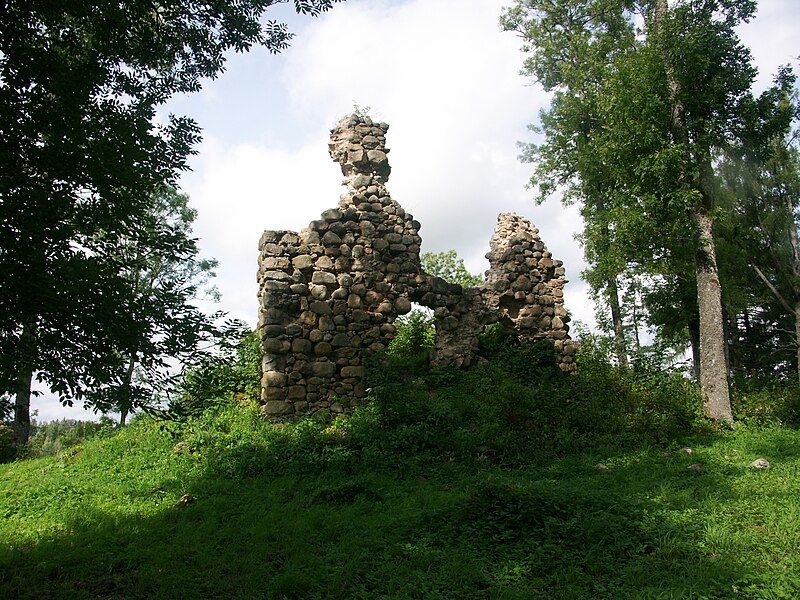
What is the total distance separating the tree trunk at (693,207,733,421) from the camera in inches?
493

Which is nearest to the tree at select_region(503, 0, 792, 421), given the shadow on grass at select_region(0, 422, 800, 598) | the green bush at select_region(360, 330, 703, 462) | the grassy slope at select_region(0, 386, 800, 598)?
the green bush at select_region(360, 330, 703, 462)

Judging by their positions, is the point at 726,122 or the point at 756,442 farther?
the point at 726,122

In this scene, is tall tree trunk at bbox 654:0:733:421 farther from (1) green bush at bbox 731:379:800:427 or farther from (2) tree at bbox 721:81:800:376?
(2) tree at bbox 721:81:800:376

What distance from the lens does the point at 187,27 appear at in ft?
24.1

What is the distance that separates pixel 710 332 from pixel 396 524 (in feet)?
30.6

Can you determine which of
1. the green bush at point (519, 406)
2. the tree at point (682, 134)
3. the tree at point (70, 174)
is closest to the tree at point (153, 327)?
the tree at point (70, 174)

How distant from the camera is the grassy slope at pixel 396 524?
530 cm

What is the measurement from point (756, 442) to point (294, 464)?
796cm

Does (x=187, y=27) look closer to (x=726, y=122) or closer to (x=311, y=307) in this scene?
(x=311, y=307)

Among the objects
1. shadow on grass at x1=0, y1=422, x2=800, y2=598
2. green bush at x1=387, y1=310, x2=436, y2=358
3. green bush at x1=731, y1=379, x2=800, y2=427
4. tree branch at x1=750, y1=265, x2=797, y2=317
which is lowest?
shadow on grass at x1=0, y1=422, x2=800, y2=598

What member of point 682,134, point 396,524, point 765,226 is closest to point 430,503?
point 396,524

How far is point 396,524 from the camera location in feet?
22.1

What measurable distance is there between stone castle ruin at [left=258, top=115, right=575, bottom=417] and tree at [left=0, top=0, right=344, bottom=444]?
5.21 metres

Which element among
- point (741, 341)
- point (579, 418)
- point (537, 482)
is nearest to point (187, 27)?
point (537, 482)
